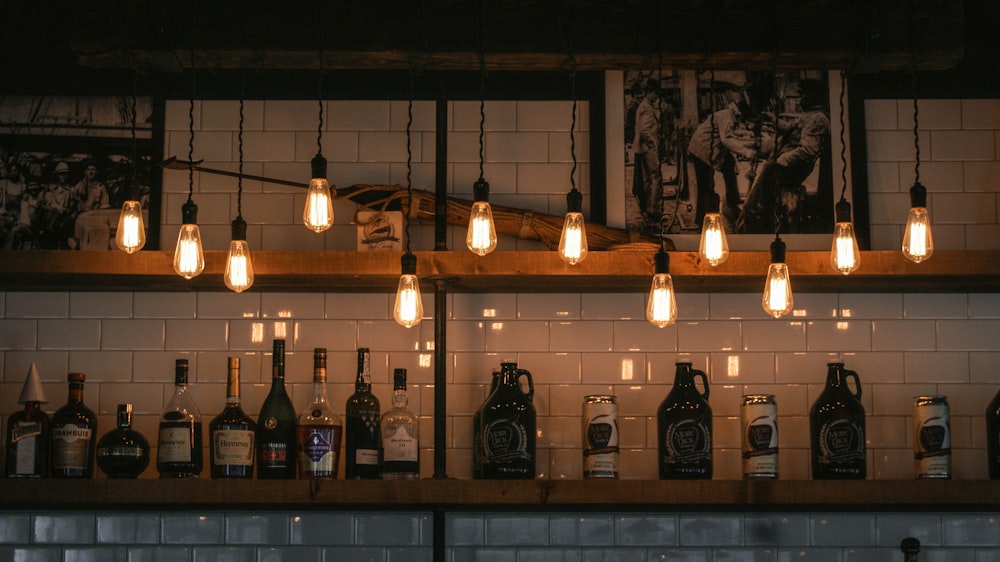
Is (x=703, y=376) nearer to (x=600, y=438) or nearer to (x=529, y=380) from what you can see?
(x=600, y=438)

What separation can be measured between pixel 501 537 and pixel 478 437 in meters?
0.33

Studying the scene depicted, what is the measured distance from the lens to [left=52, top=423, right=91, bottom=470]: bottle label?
11.0 ft

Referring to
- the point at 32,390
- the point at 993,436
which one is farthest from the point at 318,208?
the point at 993,436

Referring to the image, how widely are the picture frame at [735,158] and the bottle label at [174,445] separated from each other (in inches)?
52.2

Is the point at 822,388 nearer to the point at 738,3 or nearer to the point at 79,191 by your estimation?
the point at 738,3

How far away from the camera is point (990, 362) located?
3.61 meters

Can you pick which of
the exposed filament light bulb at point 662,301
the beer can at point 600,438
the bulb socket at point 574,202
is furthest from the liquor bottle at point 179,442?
the exposed filament light bulb at point 662,301

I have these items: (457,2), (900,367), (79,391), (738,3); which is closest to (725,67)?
(738,3)

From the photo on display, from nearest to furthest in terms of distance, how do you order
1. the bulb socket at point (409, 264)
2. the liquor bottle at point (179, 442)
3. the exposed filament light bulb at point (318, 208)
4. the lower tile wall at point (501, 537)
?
the exposed filament light bulb at point (318, 208) < the bulb socket at point (409, 264) < the liquor bottle at point (179, 442) < the lower tile wall at point (501, 537)

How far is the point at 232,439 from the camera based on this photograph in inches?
130

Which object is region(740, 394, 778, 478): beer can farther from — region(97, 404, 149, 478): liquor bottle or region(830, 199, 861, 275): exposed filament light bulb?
region(97, 404, 149, 478): liquor bottle

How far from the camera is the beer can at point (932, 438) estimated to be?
3.32 m

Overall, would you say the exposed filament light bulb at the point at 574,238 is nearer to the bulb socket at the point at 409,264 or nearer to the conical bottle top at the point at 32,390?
the bulb socket at the point at 409,264

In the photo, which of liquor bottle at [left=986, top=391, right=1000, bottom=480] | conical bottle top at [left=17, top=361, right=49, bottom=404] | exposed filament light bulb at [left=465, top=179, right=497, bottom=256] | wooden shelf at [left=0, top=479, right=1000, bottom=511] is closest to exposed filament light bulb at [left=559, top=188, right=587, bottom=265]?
exposed filament light bulb at [left=465, top=179, right=497, bottom=256]
